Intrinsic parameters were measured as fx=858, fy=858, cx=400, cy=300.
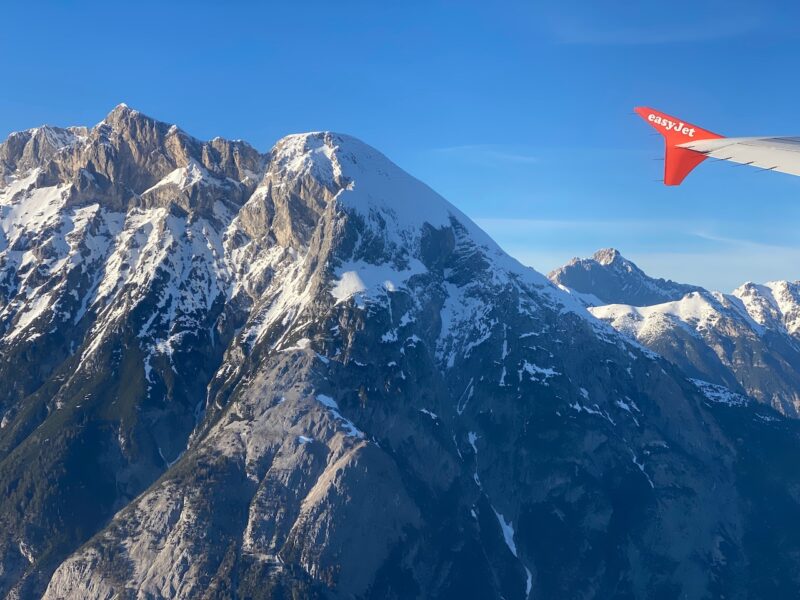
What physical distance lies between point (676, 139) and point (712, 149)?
9.56m

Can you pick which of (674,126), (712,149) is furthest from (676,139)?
(712,149)

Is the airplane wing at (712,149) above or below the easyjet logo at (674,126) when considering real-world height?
below

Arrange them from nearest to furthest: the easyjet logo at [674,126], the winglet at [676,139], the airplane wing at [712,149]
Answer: the airplane wing at [712,149] < the winglet at [676,139] < the easyjet logo at [674,126]

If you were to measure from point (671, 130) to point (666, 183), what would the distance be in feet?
42.6

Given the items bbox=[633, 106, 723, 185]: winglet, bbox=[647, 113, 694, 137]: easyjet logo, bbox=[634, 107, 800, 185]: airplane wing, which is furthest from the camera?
bbox=[647, 113, 694, 137]: easyjet logo

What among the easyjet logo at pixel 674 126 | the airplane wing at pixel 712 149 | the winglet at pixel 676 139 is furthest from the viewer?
the easyjet logo at pixel 674 126

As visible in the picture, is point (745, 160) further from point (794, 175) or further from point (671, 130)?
point (671, 130)

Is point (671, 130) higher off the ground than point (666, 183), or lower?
higher

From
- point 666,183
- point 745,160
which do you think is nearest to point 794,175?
point 745,160

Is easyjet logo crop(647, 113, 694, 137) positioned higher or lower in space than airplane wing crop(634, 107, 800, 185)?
higher

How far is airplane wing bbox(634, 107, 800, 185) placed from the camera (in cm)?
13025

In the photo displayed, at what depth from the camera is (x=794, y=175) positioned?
128250 mm

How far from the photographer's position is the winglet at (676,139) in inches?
5497

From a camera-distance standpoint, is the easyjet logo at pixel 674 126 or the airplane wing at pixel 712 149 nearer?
the airplane wing at pixel 712 149
